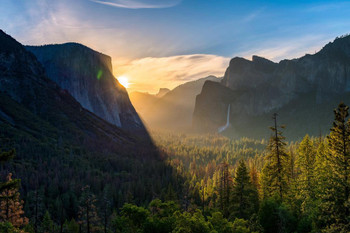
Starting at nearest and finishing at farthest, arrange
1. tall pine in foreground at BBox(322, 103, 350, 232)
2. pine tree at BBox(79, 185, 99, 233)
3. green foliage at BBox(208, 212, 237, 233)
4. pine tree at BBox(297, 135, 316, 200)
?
green foliage at BBox(208, 212, 237, 233), tall pine in foreground at BBox(322, 103, 350, 232), pine tree at BBox(79, 185, 99, 233), pine tree at BBox(297, 135, 316, 200)

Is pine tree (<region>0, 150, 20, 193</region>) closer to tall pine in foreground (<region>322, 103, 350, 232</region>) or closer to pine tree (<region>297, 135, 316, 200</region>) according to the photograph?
tall pine in foreground (<region>322, 103, 350, 232</region>)

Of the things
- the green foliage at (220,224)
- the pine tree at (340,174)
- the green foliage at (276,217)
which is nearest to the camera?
the green foliage at (220,224)

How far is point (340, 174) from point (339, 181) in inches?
27.0

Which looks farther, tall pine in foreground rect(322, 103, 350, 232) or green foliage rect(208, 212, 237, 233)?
tall pine in foreground rect(322, 103, 350, 232)

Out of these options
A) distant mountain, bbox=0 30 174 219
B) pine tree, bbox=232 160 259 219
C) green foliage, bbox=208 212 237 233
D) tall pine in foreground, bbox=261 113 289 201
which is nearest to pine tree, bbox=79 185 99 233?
green foliage, bbox=208 212 237 233

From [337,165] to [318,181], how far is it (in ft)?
21.7

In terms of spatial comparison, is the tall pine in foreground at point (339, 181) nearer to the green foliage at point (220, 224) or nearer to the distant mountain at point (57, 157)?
the green foliage at point (220, 224)

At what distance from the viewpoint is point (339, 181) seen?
24156 mm

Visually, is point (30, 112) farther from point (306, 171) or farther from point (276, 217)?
point (276, 217)

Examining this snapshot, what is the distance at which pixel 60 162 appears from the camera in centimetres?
12900

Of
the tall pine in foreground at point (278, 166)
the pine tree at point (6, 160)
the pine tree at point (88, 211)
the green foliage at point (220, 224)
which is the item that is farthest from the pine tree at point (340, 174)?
the pine tree at point (6, 160)

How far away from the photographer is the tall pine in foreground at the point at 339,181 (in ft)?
75.4

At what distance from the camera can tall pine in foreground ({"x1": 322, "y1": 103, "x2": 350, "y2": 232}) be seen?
75.4 feet

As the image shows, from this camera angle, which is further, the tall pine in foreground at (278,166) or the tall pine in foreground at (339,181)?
the tall pine in foreground at (278,166)
